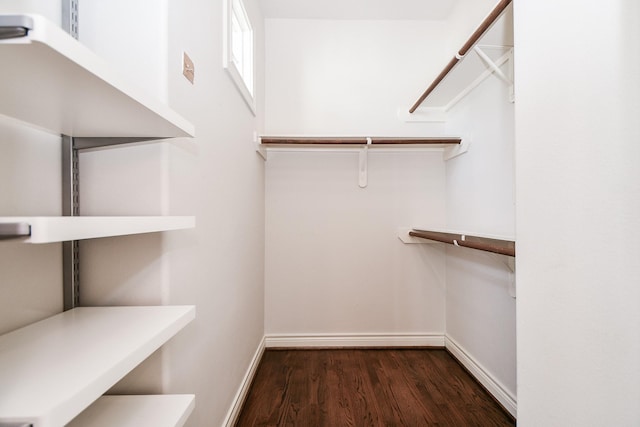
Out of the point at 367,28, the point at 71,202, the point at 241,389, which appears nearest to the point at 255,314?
the point at 241,389

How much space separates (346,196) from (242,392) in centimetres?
143

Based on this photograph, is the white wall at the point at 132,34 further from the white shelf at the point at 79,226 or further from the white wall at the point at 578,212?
the white wall at the point at 578,212

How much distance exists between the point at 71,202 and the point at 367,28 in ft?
7.45

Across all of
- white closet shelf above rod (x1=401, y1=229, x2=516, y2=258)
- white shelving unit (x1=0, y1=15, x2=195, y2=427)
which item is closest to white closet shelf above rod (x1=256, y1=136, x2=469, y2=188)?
white closet shelf above rod (x1=401, y1=229, x2=516, y2=258)

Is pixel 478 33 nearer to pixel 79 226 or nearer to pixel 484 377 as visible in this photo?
pixel 79 226

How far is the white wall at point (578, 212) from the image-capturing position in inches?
22.2

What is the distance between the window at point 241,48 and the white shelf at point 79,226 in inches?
36.4

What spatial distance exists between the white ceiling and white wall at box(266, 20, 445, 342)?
0.06 meters

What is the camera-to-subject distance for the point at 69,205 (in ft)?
2.25

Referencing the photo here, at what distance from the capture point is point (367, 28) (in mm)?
2154

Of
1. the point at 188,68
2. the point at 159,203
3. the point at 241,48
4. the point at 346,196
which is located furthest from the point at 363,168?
the point at 159,203

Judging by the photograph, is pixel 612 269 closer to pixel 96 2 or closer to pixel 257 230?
pixel 96 2

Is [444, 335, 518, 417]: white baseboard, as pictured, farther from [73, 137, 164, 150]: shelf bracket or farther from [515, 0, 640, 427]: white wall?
[73, 137, 164, 150]: shelf bracket

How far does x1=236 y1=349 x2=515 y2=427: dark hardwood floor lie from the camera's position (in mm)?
1393
